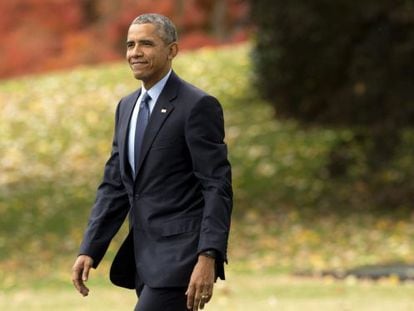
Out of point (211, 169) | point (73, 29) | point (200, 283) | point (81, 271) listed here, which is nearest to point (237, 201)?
point (81, 271)

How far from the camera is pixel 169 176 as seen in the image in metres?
5.43

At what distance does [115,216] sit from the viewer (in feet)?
18.7

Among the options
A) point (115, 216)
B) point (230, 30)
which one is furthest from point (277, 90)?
point (230, 30)

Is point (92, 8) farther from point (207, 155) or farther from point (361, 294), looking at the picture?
point (207, 155)

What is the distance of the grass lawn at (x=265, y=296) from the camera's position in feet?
37.6

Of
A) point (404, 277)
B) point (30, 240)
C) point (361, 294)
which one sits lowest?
point (361, 294)

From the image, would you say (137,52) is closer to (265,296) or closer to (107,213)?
(107,213)

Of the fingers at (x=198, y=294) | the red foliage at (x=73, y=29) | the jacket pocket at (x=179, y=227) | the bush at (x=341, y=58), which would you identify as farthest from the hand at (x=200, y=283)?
the red foliage at (x=73, y=29)

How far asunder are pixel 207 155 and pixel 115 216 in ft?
2.10

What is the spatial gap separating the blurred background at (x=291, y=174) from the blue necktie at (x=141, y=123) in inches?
227

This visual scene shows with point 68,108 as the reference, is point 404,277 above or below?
below

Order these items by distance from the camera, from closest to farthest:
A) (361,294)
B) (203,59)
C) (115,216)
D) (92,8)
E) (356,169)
A: (115,216) < (361,294) < (356,169) < (203,59) < (92,8)

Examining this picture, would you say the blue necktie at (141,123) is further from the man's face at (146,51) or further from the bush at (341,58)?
the bush at (341,58)

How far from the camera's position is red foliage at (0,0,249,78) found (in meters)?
35.7
